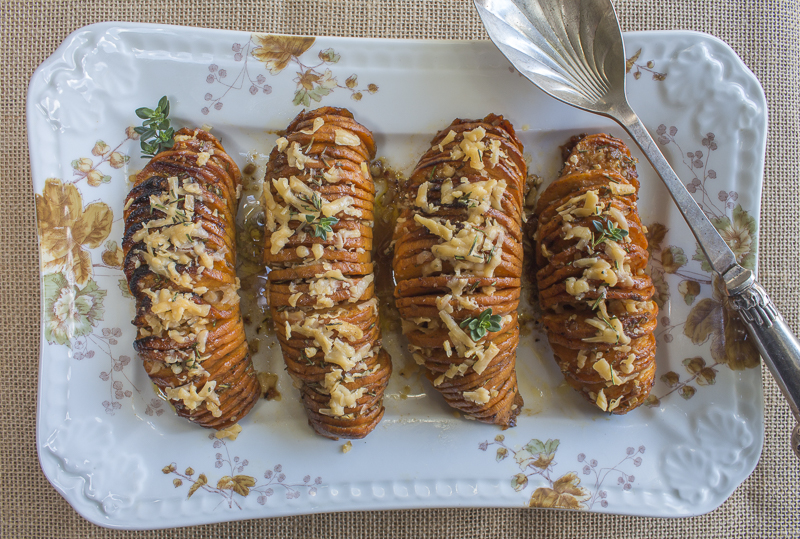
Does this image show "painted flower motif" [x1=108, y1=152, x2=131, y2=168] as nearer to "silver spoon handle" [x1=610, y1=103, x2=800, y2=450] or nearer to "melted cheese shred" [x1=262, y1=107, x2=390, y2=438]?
"melted cheese shred" [x1=262, y1=107, x2=390, y2=438]

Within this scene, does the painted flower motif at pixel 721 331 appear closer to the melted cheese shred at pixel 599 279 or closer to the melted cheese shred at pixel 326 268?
the melted cheese shred at pixel 599 279

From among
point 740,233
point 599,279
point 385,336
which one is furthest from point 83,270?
point 740,233

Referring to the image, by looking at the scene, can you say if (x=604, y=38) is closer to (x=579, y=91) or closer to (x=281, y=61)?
(x=579, y=91)

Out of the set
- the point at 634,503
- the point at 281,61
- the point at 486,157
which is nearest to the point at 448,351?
the point at 486,157

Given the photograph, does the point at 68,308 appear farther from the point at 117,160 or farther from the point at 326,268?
the point at 326,268

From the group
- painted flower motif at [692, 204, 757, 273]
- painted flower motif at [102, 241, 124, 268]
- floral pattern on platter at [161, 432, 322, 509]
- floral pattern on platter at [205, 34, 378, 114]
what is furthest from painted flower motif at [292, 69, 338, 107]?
painted flower motif at [692, 204, 757, 273]

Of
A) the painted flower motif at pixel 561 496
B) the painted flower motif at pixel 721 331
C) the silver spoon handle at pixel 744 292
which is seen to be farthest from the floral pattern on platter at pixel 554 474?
the silver spoon handle at pixel 744 292
